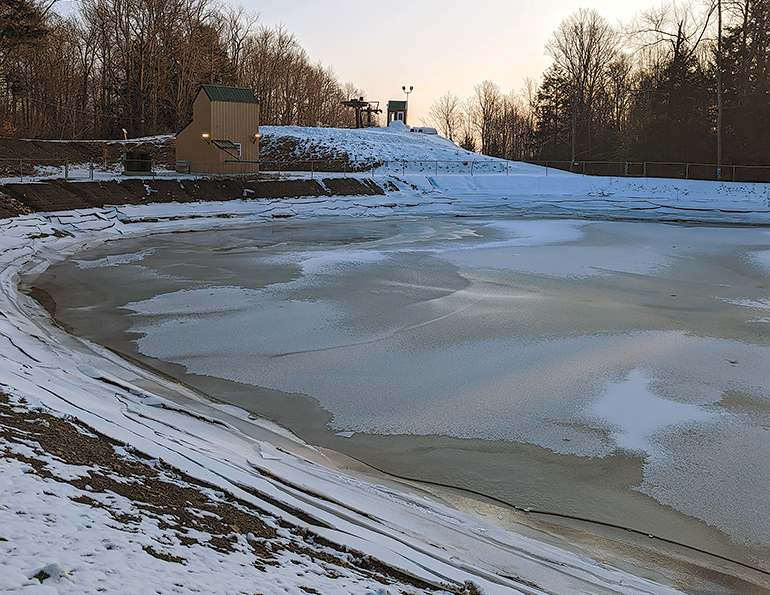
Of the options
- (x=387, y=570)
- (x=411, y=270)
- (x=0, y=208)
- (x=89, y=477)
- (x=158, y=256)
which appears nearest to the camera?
(x=387, y=570)

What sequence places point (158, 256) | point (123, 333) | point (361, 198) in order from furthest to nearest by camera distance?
point (361, 198), point (158, 256), point (123, 333)

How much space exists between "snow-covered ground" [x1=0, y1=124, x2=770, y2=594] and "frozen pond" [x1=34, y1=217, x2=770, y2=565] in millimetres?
675

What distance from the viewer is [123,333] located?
9617 millimetres

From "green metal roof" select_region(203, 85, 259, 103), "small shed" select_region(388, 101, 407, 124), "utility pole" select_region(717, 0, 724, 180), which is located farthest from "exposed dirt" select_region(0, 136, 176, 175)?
"utility pole" select_region(717, 0, 724, 180)

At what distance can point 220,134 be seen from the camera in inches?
1423

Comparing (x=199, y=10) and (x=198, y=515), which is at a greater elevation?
(x=199, y=10)

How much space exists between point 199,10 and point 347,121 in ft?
134

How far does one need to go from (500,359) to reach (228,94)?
31.6 meters

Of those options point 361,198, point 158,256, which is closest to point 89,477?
point 158,256

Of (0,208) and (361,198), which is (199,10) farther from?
(0,208)

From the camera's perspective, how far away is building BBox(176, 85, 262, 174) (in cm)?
3562

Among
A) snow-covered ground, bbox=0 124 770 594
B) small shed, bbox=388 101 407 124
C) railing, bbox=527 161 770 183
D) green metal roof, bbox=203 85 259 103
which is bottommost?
snow-covered ground, bbox=0 124 770 594

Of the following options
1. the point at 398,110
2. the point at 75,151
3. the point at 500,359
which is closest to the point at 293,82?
the point at 398,110

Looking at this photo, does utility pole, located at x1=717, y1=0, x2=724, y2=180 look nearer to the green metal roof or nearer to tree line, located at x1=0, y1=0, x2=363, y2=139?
the green metal roof
